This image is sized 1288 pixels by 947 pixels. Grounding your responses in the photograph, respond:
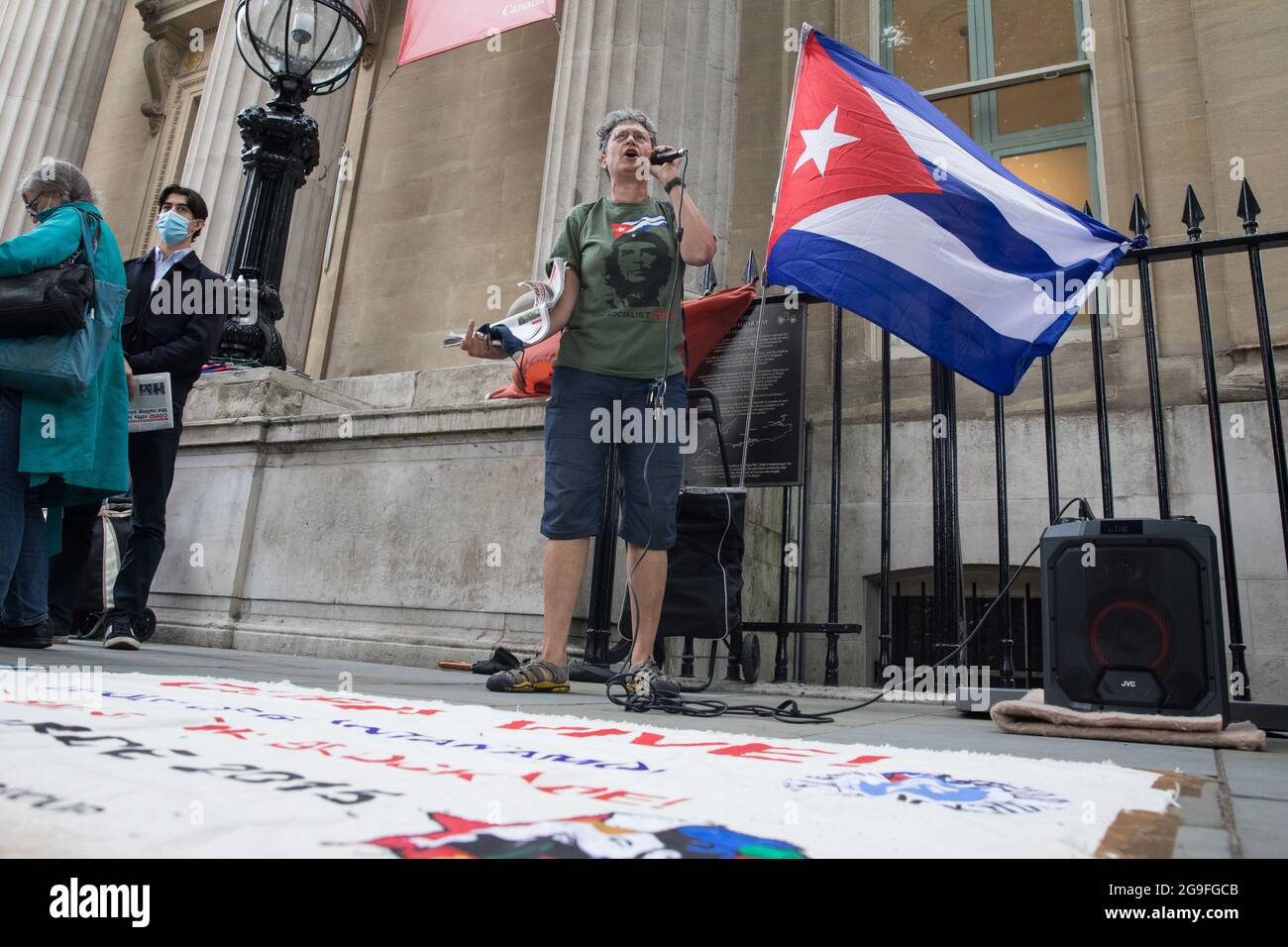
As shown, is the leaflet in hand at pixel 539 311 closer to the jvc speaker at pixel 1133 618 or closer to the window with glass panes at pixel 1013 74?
the jvc speaker at pixel 1133 618

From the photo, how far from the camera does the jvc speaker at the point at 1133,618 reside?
2.63 metres

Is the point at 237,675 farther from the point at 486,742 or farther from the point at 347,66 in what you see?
the point at 347,66

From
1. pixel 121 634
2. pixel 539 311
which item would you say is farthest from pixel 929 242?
pixel 121 634

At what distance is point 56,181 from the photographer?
4.00m

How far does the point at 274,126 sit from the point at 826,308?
15.0ft

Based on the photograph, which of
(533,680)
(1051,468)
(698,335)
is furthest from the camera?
(698,335)

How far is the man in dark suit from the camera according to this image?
4668 mm

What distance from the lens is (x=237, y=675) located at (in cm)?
332

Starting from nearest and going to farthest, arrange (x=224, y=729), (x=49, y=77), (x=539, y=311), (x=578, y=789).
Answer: (x=578, y=789)
(x=224, y=729)
(x=539, y=311)
(x=49, y=77)

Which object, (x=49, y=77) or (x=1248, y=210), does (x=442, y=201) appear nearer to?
(x=49, y=77)

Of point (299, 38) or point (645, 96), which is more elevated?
point (645, 96)

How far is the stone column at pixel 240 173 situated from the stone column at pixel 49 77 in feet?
9.69

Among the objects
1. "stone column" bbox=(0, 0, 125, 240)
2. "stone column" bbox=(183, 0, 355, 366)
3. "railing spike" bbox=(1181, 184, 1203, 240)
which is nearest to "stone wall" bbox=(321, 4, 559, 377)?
"stone column" bbox=(183, 0, 355, 366)

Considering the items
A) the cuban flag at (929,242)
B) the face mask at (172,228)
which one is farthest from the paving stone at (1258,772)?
the face mask at (172,228)
